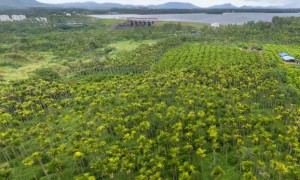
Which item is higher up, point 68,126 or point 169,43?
point 169,43

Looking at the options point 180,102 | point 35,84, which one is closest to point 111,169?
point 180,102

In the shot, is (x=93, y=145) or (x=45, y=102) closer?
(x=93, y=145)

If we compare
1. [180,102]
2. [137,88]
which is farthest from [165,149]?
[137,88]

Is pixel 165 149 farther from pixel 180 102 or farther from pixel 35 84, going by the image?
pixel 35 84

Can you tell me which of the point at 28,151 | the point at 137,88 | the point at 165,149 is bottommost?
the point at 28,151

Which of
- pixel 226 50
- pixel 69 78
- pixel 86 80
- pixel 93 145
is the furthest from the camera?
pixel 226 50

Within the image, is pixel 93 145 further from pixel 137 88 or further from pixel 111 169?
pixel 137 88

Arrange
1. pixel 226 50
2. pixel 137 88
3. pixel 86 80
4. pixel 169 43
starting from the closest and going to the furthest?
1. pixel 137 88
2. pixel 86 80
3. pixel 226 50
4. pixel 169 43
